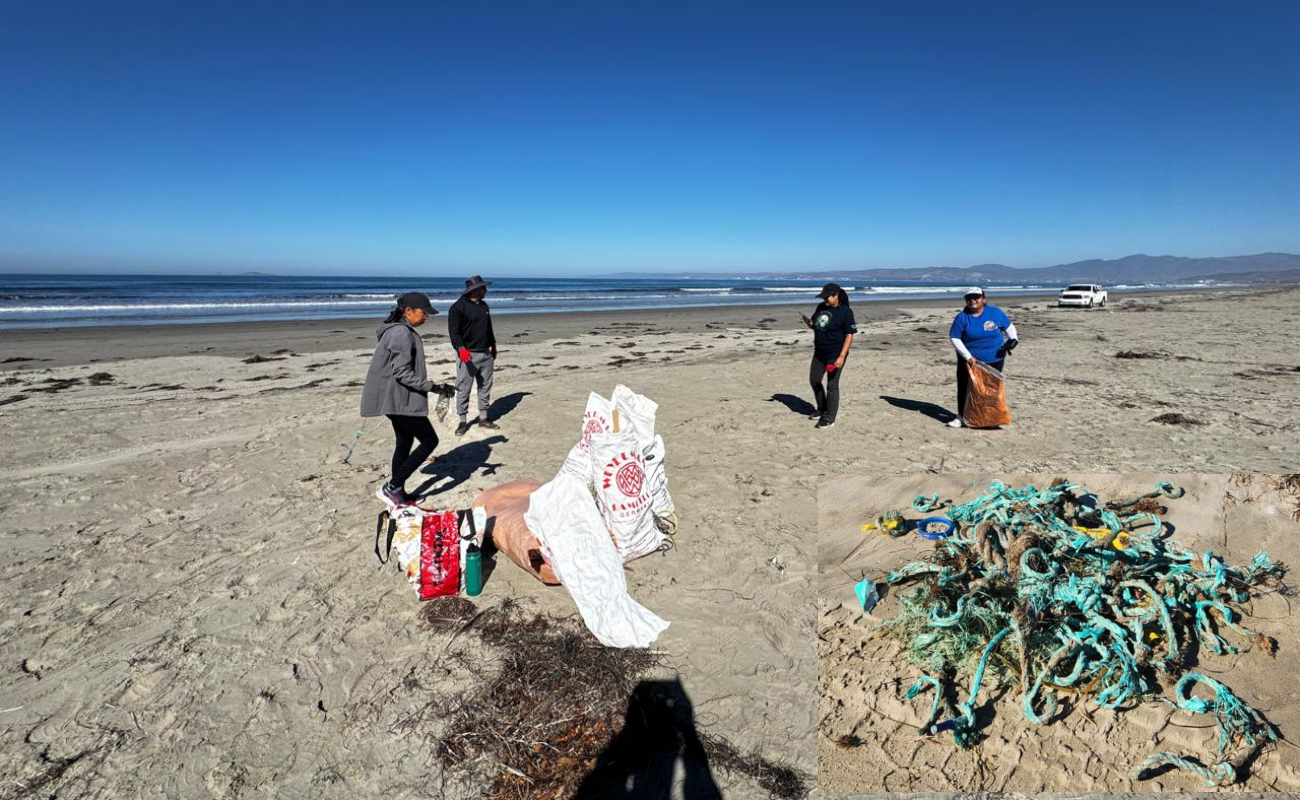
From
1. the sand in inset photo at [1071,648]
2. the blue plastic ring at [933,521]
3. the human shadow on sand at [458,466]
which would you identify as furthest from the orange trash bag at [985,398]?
the human shadow on sand at [458,466]

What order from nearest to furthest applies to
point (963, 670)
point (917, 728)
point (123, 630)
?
point (917, 728) < point (963, 670) < point (123, 630)

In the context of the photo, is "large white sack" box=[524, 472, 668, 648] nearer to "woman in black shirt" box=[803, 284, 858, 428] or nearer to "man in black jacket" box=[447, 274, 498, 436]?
"man in black jacket" box=[447, 274, 498, 436]

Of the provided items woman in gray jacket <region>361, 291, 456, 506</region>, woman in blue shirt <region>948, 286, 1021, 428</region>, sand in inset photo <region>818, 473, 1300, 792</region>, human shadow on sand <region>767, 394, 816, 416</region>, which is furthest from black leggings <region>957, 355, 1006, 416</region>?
woman in gray jacket <region>361, 291, 456, 506</region>

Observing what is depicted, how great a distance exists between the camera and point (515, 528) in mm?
4008

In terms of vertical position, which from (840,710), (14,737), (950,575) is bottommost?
(14,737)

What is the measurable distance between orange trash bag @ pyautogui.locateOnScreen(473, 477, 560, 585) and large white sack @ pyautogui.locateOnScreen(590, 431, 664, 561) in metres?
0.48

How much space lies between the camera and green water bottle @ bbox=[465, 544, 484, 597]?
12.4ft

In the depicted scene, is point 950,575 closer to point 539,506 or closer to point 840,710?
point 840,710

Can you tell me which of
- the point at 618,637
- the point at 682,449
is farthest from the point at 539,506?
the point at 682,449

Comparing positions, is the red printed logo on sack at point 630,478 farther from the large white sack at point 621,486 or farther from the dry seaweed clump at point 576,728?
the dry seaweed clump at point 576,728

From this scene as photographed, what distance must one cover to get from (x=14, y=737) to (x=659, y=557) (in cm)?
328

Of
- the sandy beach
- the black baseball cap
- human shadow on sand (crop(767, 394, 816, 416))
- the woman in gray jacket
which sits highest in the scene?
the black baseball cap

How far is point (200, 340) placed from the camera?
16781 millimetres

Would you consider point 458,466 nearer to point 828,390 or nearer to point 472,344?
point 472,344
